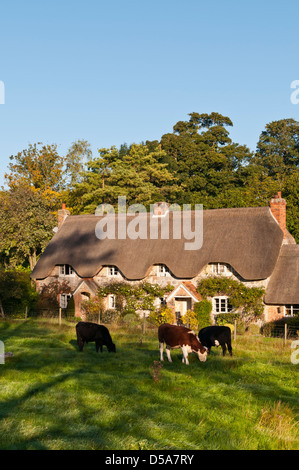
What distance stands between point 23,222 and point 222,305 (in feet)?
69.7

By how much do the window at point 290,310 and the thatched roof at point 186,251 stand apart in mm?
2506

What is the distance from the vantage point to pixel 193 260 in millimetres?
32750

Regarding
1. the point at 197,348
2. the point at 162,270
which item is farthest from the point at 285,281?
the point at 197,348

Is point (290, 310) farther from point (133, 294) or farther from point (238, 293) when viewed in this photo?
point (133, 294)

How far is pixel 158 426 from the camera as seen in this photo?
10.1m

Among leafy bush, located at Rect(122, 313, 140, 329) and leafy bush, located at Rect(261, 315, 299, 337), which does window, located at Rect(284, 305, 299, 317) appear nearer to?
leafy bush, located at Rect(261, 315, 299, 337)

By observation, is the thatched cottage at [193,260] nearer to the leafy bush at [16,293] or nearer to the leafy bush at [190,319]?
the leafy bush at [190,319]

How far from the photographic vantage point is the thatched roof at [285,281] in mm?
29859

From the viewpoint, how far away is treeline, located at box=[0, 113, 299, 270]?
149 ft

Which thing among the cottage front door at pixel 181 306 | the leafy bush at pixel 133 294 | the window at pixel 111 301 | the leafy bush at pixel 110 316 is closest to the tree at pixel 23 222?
the window at pixel 111 301

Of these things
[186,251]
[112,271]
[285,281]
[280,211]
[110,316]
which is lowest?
[110,316]

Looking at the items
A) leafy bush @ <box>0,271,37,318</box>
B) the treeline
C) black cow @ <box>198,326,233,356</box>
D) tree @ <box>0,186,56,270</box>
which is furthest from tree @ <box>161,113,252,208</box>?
black cow @ <box>198,326,233,356</box>

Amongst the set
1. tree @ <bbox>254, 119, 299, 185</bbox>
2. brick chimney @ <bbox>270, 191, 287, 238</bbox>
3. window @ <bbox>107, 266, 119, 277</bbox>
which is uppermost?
tree @ <bbox>254, 119, 299, 185</bbox>

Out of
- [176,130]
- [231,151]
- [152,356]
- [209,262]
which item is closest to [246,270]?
[209,262]
